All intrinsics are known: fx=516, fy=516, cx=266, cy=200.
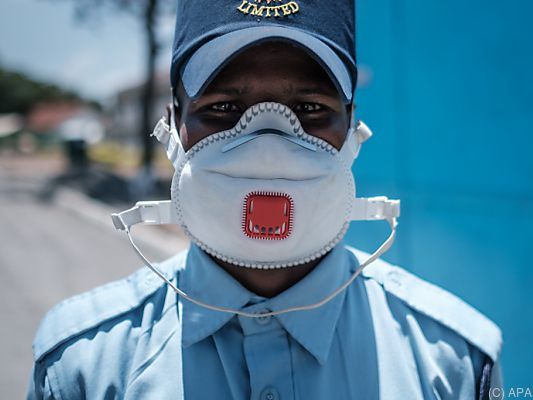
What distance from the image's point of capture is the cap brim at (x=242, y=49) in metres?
1.29

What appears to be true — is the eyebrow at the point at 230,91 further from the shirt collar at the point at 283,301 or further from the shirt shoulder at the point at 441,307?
the shirt shoulder at the point at 441,307

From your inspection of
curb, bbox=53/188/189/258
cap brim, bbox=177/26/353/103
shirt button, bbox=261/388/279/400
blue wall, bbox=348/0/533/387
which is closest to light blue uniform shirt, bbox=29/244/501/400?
shirt button, bbox=261/388/279/400

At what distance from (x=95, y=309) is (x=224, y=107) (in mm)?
683

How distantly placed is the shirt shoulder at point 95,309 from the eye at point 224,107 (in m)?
0.49

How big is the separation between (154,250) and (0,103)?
5976 cm

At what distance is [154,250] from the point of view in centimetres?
686

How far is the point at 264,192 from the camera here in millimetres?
1303

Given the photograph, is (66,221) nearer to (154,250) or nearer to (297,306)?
(154,250)

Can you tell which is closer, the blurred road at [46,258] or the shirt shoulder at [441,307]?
the shirt shoulder at [441,307]

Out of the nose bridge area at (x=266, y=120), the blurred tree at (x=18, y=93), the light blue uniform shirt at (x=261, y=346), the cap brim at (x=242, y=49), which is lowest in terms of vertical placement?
the light blue uniform shirt at (x=261, y=346)

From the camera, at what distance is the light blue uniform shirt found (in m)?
1.32

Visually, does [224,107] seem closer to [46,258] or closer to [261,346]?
[261,346]

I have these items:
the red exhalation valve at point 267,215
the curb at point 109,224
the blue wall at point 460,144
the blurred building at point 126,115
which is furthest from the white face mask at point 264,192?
the blurred building at point 126,115

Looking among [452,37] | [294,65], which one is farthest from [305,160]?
[452,37]
